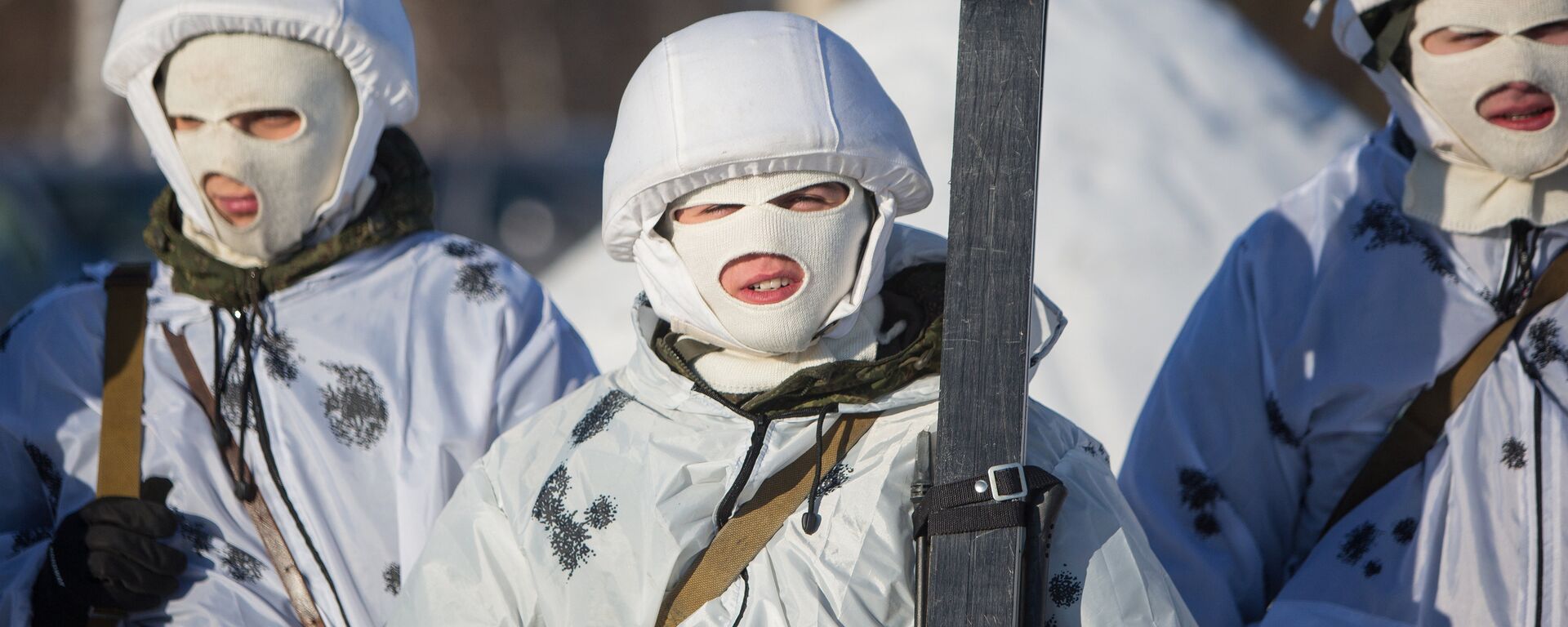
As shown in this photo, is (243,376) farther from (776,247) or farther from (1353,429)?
(1353,429)

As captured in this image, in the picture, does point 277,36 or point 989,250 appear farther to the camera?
point 277,36

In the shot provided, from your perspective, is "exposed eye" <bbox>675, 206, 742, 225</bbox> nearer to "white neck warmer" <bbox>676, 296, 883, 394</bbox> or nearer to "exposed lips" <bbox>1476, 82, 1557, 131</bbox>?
"white neck warmer" <bbox>676, 296, 883, 394</bbox>

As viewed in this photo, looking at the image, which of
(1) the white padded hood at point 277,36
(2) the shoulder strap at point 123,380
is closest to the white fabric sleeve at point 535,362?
(1) the white padded hood at point 277,36

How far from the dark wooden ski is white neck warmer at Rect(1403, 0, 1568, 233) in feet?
3.35

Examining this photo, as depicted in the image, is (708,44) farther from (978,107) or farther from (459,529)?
(459,529)

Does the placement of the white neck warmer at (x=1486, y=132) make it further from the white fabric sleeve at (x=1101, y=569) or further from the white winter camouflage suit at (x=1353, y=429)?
the white fabric sleeve at (x=1101, y=569)

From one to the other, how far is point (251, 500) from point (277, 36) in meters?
0.76

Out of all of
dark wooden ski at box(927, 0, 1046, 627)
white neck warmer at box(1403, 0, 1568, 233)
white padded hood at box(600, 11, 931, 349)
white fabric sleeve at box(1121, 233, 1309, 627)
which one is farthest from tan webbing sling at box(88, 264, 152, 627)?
white neck warmer at box(1403, 0, 1568, 233)

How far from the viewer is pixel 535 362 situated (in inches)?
116

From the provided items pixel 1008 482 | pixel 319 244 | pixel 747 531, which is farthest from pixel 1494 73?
pixel 319 244

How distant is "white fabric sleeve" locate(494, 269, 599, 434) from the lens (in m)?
2.93

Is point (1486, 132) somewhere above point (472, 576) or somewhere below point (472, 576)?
above

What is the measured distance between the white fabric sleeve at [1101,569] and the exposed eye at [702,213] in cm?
54

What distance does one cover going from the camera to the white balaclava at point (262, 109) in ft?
9.21
